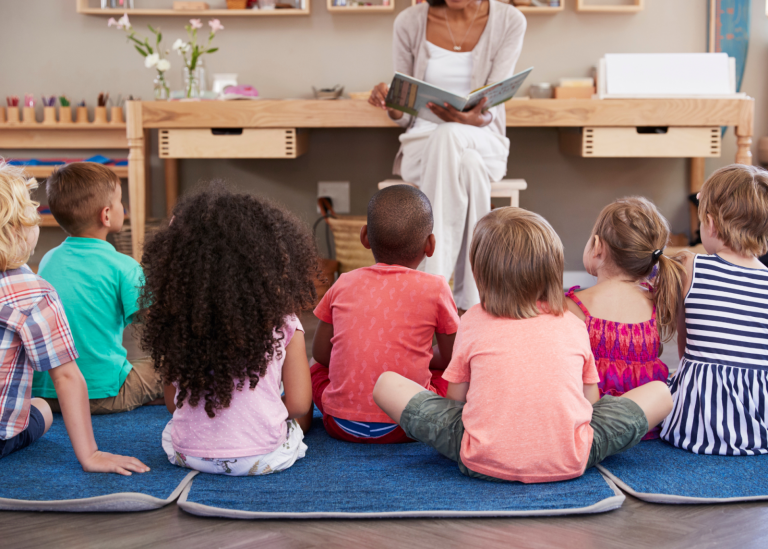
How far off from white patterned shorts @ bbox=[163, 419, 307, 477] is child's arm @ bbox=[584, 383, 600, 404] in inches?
20.0

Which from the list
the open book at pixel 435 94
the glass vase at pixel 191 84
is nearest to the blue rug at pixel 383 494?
the open book at pixel 435 94

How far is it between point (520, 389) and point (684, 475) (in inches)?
13.4

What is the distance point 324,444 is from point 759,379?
0.80 meters

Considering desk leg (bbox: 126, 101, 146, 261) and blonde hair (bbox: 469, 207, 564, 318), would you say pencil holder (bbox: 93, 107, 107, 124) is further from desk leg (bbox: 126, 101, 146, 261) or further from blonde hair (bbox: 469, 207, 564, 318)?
blonde hair (bbox: 469, 207, 564, 318)

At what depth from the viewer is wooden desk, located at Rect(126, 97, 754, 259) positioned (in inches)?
92.9

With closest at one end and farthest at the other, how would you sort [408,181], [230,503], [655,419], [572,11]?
[230,503] < [655,419] < [408,181] < [572,11]

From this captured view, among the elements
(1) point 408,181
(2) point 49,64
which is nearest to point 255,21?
(2) point 49,64

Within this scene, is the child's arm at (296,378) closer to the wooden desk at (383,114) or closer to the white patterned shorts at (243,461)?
the white patterned shorts at (243,461)

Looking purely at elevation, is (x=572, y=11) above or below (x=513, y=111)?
above

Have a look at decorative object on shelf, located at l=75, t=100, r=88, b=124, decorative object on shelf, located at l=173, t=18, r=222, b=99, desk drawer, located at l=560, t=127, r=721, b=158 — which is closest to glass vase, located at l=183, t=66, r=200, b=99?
decorative object on shelf, located at l=173, t=18, r=222, b=99

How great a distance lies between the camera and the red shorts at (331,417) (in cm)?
128

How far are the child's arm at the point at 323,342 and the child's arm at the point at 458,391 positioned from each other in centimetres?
29

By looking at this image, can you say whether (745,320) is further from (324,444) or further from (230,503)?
(230,503)

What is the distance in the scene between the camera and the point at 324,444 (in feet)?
4.19
